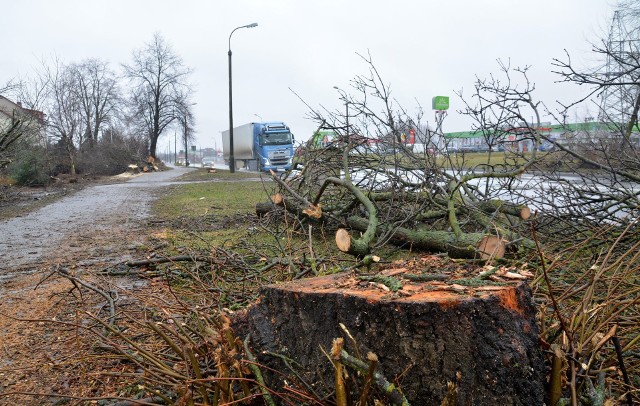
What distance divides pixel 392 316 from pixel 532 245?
129 inches

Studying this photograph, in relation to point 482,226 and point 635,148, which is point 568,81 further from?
point 482,226

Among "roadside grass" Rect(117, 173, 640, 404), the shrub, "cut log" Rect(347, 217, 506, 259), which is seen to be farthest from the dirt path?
the shrub

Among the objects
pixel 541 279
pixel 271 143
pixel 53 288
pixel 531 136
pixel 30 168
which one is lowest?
pixel 53 288

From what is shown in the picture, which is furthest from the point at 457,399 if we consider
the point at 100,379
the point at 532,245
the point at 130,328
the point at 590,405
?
the point at 532,245

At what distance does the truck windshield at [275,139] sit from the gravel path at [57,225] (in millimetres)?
18333

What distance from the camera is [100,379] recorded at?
3072mm

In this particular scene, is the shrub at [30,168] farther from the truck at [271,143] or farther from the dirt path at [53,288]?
the truck at [271,143]

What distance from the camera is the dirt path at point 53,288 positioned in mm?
3055

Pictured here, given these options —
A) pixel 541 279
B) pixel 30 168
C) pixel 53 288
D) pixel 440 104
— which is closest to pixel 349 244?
pixel 541 279

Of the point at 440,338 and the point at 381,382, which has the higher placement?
the point at 440,338

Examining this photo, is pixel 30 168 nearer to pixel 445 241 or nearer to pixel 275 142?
pixel 275 142

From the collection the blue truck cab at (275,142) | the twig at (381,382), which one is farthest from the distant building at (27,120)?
the twig at (381,382)

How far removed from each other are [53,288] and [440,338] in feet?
14.2

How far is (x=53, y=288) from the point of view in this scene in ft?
17.0
